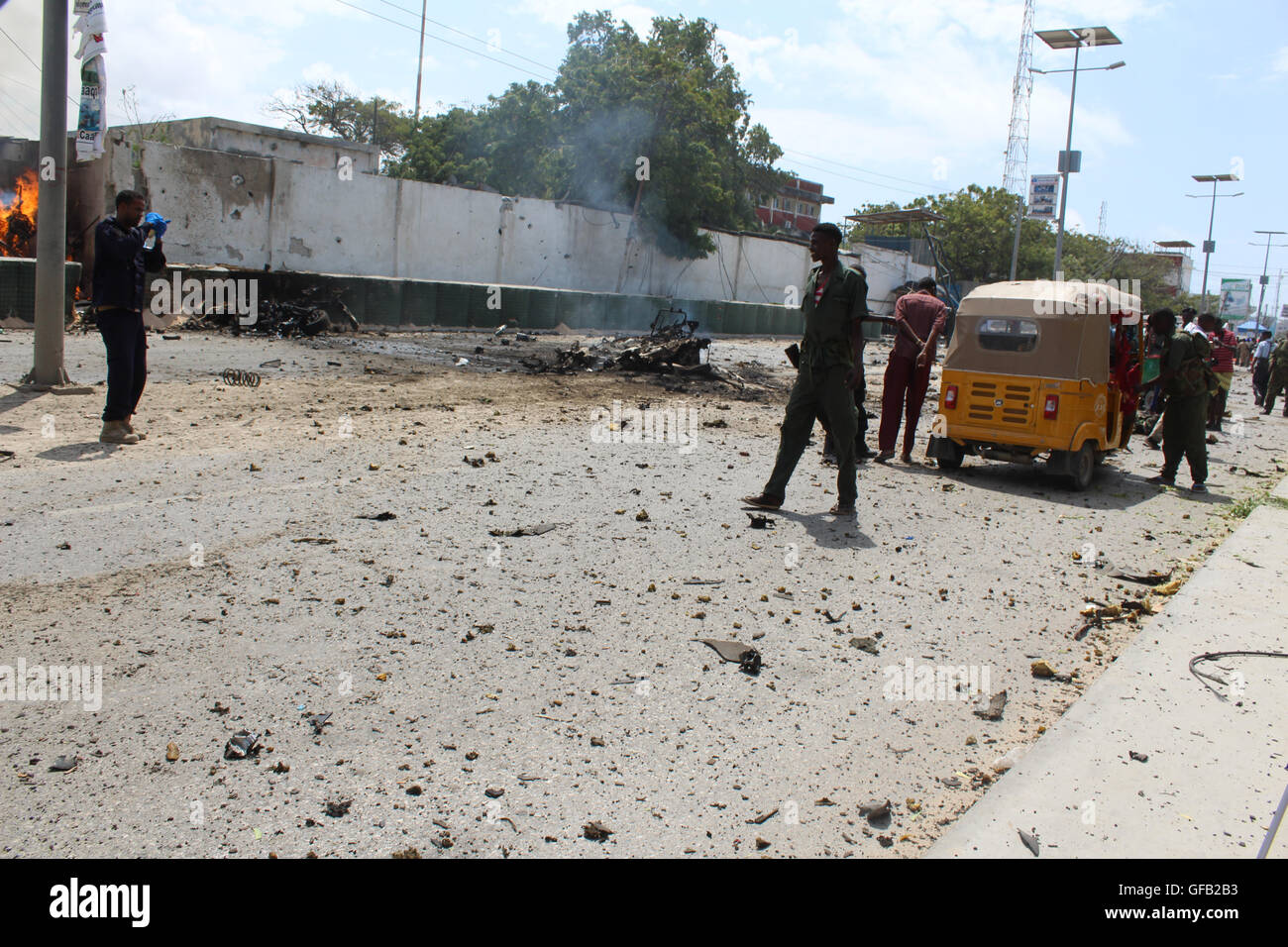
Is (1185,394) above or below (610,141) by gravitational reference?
below

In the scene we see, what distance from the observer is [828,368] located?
23.5 ft

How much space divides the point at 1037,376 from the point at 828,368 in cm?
342

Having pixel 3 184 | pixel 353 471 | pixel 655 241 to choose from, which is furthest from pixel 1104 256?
pixel 353 471

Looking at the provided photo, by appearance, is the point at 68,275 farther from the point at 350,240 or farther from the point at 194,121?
the point at 194,121

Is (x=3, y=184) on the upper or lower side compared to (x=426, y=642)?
upper

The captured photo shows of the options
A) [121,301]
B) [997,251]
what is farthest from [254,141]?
[997,251]

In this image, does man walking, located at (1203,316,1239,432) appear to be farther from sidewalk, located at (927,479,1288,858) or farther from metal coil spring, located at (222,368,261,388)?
metal coil spring, located at (222,368,261,388)

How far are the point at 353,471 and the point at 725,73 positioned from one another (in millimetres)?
44895

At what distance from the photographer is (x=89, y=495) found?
6.17 m

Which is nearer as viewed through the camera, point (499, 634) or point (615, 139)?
point (499, 634)

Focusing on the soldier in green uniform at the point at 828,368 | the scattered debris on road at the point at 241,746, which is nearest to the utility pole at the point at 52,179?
the soldier in green uniform at the point at 828,368

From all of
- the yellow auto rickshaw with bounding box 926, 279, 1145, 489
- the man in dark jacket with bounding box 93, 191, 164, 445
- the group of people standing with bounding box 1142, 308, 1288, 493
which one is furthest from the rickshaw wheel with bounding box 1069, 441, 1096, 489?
the man in dark jacket with bounding box 93, 191, 164, 445

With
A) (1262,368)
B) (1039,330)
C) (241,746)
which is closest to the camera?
(241,746)

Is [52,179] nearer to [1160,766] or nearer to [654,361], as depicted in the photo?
[654,361]
